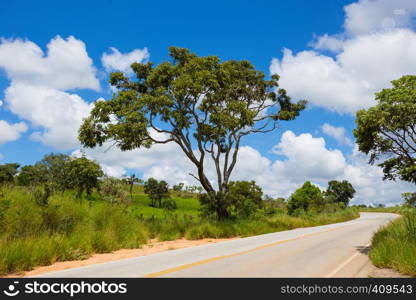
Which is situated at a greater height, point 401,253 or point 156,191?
point 156,191

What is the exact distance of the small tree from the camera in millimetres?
80438

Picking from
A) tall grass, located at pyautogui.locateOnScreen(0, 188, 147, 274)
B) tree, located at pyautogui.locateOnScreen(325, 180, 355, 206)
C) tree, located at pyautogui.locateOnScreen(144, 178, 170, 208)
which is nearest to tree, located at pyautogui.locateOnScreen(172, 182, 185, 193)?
tree, located at pyautogui.locateOnScreen(144, 178, 170, 208)

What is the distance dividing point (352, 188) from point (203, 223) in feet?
386

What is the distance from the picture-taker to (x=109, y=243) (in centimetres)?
1395

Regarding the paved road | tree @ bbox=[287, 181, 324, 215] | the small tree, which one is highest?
the small tree

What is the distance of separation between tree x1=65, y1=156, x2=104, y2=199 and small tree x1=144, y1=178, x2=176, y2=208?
34527mm

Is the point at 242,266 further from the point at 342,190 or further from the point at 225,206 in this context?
the point at 342,190

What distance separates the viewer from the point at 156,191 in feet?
264

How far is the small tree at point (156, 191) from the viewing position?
8044 centimetres

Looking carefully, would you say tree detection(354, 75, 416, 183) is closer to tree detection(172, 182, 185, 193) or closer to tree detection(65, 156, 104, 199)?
tree detection(65, 156, 104, 199)

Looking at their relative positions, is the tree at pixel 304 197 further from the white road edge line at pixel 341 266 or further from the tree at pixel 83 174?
the white road edge line at pixel 341 266

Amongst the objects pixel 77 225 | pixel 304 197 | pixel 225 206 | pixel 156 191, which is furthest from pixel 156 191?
pixel 77 225

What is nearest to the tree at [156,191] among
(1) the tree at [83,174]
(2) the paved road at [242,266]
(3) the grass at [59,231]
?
(1) the tree at [83,174]

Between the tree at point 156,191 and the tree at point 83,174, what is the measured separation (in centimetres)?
3453
